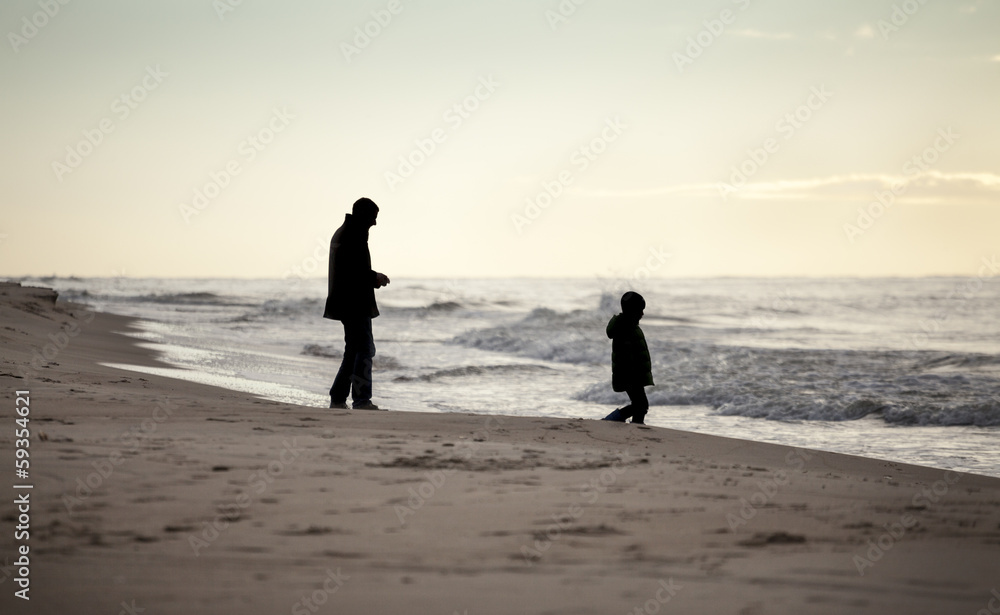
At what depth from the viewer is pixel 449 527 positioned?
326 cm

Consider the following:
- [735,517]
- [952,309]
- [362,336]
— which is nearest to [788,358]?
[362,336]

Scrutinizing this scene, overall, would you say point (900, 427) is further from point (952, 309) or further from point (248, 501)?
point (952, 309)

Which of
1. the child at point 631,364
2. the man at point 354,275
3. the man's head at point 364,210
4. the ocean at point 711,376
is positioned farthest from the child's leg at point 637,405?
the man's head at point 364,210

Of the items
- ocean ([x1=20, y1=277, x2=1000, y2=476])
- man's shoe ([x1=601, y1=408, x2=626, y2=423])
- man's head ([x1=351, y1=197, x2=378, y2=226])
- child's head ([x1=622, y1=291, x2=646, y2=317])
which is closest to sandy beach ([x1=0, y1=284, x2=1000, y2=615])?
man's shoe ([x1=601, y1=408, x2=626, y2=423])

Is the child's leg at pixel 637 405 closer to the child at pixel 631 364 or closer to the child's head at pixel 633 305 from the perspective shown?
the child at pixel 631 364

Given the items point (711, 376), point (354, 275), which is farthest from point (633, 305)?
point (711, 376)

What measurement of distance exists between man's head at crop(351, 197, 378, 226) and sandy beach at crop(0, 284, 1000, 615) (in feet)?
7.64

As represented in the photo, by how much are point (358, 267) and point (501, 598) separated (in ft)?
15.6

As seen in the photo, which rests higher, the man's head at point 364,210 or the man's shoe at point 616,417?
the man's head at point 364,210

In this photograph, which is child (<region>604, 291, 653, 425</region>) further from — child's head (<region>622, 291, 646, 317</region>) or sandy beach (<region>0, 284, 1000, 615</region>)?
sandy beach (<region>0, 284, 1000, 615</region>)

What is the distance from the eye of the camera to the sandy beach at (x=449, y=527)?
265 centimetres

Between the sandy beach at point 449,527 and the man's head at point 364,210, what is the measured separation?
2.33m

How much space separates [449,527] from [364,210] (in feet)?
A: 14.1

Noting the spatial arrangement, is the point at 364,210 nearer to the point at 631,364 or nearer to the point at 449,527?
the point at 631,364
